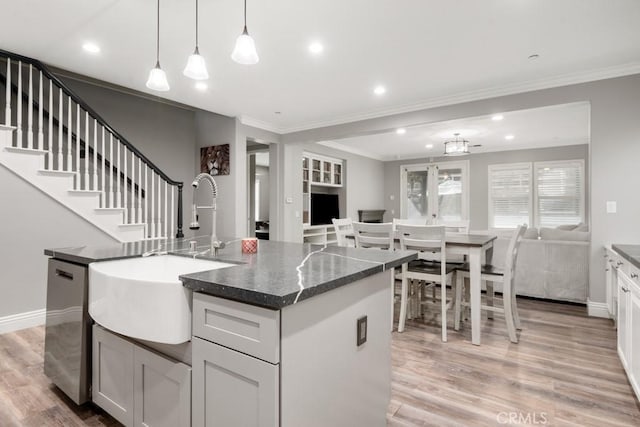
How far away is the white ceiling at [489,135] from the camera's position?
498cm

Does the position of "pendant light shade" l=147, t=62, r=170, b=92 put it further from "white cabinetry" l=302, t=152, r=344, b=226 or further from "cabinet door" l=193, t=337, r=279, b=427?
"white cabinetry" l=302, t=152, r=344, b=226

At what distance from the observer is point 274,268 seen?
1394 mm

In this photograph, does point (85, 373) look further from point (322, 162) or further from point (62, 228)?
point (322, 162)

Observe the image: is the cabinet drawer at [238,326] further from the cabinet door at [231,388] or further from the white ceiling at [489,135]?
the white ceiling at [489,135]

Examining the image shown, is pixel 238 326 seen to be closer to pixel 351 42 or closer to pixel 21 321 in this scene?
pixel 351 42

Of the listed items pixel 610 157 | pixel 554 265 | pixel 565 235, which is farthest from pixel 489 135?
pixel 554 265

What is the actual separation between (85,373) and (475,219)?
798cm

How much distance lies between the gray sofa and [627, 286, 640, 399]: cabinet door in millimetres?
Answer: 2025

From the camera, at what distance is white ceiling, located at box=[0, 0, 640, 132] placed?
237 centimetres

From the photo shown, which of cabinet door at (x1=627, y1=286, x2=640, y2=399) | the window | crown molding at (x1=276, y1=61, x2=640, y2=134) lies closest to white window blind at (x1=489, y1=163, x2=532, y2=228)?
the window

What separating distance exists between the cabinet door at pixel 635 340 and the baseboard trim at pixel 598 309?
1.71 metres

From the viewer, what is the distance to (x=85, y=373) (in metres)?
1.71

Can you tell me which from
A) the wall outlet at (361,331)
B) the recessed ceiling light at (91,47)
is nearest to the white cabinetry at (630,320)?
the wall outlet at (361,331)

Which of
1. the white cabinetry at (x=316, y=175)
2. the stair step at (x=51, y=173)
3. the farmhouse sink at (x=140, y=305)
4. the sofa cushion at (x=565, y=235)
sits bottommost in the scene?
the farmhouse sink at (x=140, y=305)
